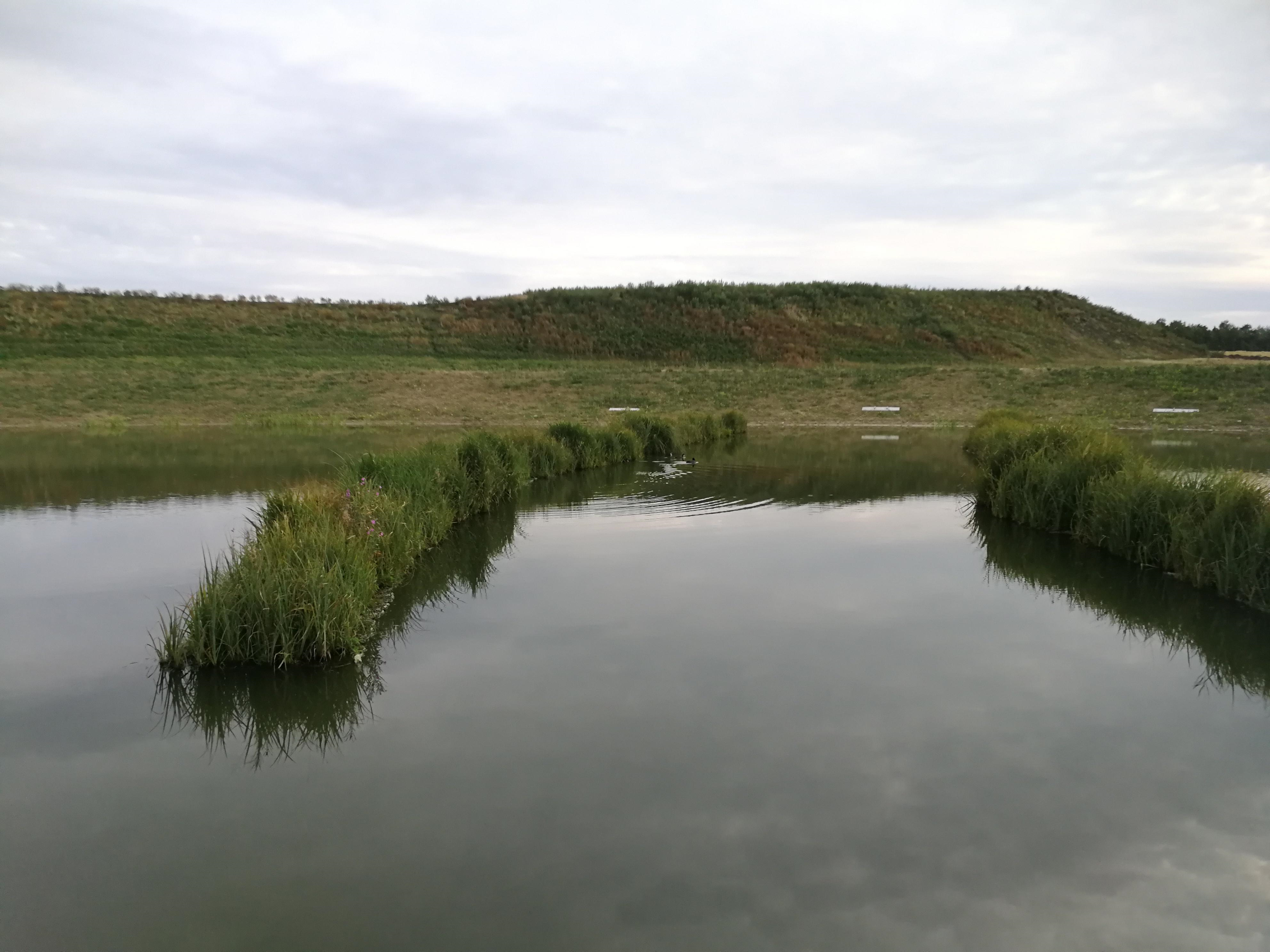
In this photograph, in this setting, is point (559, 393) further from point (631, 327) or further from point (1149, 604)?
point (1149, 604)

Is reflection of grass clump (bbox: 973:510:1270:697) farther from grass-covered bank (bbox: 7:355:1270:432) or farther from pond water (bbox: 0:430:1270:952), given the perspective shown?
grass-covered bank (bbox: 7:355:1270:432)

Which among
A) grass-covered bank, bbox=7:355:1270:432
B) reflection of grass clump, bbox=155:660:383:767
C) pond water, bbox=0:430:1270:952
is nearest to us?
pond water, bbox=0:430:1270:952

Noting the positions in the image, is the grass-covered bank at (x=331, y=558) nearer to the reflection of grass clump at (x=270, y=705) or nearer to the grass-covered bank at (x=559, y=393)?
the reflection of grass clump at (x=270, y=705)

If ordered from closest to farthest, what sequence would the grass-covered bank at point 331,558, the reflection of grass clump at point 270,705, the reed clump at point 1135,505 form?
the reflection of grass clump at point 270,705 < the grass-covered bank at point 331,558 < the reed clump at point 1135,505

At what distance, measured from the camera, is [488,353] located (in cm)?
4378

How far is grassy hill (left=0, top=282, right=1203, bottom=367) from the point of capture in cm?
3981

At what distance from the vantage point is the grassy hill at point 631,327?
39.8 metres

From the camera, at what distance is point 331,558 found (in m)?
6.71

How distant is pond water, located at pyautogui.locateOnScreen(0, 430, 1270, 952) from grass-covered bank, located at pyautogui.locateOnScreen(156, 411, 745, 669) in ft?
0.82

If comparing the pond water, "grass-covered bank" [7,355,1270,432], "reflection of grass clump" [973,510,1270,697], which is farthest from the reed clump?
"grass-covered bank" [7,355,1270,432]

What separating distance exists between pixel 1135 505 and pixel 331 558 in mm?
7429

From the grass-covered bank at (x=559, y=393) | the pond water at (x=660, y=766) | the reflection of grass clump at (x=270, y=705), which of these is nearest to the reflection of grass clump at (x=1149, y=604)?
the pond water at (x=660, y=766)

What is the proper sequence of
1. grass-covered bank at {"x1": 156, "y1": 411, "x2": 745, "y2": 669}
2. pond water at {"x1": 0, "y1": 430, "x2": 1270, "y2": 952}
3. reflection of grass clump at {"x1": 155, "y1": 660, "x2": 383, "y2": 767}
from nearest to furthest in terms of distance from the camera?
pond water at {"x1": 0, "y1": 430, "x2": 1270, "y2": 952} < reflection of grass clump at {"x1": 155, "y1": 660, "x2": 383, "y2": 767} < grass-covered bank at {"x1": 156, "y1": 411, "x2": 745, "y2": 669}

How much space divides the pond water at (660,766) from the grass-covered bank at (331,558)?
0.82 ft
